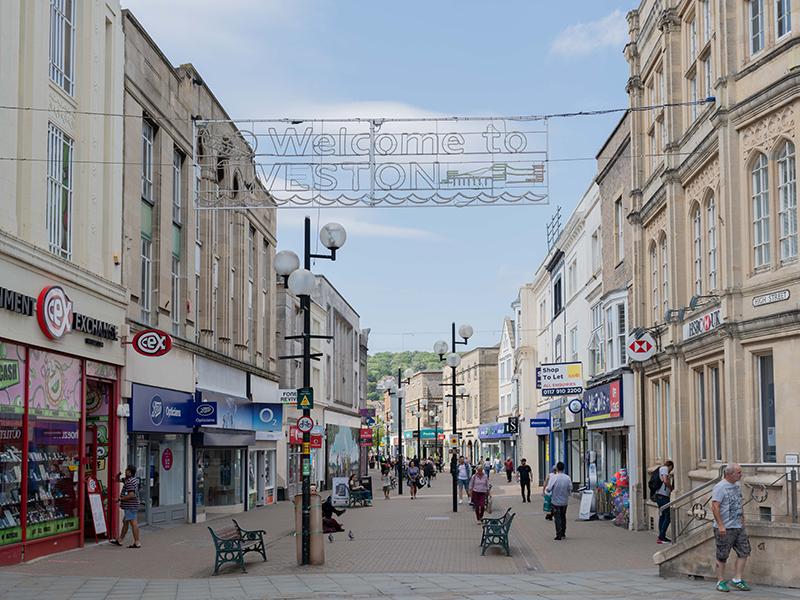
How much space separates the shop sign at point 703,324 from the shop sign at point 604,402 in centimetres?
607

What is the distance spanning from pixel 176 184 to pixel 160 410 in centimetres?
700

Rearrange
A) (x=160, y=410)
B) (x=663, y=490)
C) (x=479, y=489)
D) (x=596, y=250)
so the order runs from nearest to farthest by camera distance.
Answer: (x=663, y=490)
(x=160, y=410)
(x=479, y=489)
(x=596, y=250)

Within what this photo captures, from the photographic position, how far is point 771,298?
718 inches

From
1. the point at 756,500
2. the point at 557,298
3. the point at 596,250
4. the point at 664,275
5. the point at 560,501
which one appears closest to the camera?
the point at 756,500

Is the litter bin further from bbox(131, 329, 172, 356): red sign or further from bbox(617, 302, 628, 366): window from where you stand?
bbox(617, 302, 628, 366): window

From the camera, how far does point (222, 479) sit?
3516 centimetres

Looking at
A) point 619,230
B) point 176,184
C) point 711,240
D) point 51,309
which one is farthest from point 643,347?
point 176,184

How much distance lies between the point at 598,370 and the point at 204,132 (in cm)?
2132

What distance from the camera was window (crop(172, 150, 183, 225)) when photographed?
30.5m

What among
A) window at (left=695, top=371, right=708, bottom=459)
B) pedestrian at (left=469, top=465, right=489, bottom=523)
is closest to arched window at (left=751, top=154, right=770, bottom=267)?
window at (left=695, top=371, right=708, bottom=459)

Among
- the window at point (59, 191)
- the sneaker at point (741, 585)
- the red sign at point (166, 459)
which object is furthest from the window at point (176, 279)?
the sneaker at point (741, 585)

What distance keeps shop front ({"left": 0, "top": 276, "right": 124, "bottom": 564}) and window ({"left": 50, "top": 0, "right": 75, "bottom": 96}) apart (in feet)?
14.6

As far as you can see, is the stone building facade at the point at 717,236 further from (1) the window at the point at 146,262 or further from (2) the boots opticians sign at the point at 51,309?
(1) the window at the point at 146,262

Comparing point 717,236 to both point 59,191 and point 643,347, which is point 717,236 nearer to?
point 643,347
